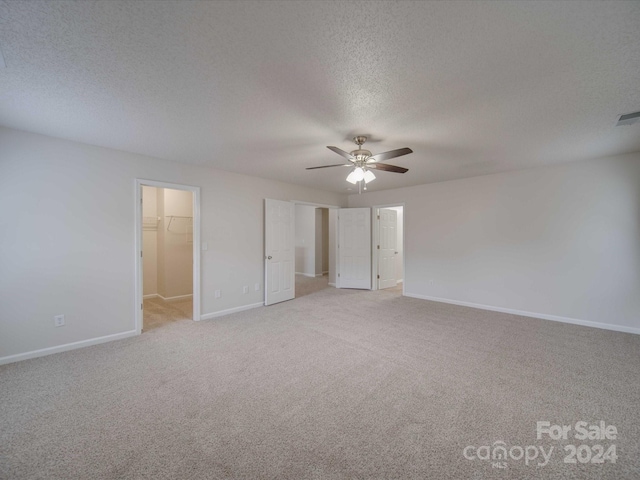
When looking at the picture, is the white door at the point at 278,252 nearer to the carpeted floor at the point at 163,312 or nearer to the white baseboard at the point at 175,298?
the carpeted floor at the point at 163,312

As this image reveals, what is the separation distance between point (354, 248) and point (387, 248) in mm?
884

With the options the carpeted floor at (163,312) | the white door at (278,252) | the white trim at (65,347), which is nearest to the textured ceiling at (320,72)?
the white door at (278,252)

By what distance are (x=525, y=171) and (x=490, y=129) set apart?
2.29 meters

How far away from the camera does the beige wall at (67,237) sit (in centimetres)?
269

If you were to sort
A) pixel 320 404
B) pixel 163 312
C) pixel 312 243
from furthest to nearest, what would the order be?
1. pixel 312 243
2. pixel 163 312
3. pixel 320 404

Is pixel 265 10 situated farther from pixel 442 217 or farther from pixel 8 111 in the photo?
pixel 442 217

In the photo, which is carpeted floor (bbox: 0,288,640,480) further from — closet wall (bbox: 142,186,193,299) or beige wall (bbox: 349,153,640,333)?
closet wall (bbox: 142,186,193,299)

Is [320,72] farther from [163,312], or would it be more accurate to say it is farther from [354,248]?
[354,248]

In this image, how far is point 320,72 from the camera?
1.75m

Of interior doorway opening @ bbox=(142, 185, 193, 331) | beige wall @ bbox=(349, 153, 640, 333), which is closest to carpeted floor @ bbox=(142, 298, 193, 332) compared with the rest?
interior doorway opening @ bbox=(142, 185, 193, 331)

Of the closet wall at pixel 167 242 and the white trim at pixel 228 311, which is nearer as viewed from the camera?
the white trim at pixel 228 311

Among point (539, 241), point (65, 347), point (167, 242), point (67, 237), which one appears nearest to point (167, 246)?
point (167, 242)

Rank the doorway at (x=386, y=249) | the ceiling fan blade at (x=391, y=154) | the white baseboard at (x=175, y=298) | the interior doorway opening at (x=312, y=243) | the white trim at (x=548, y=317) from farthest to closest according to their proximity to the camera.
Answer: the interior doorway opening at (x=312, y=243) < the doorway at (x=386, y=249) < the white baseboard at (x=175, y=298) < the white trim at (x=548, y=317) < the ceiling fan blade at (x=391, y=154)

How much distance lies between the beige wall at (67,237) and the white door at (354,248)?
3.70m
